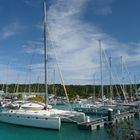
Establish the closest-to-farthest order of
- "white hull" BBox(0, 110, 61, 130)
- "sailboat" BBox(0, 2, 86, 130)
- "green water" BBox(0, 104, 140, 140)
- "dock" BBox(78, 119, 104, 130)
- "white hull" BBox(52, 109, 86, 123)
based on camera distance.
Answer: "green water" BBox(0, 104, 140, 140) → "white hull" BBox(0, 110, 61, 130) → "sailboat" BBox(0, 2, 86, 130) → "dock" BBox(78, 119, 104, 130) → "white hull" BBox(52, 109, 86, 123)

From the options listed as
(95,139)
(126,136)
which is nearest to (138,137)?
(126,136)

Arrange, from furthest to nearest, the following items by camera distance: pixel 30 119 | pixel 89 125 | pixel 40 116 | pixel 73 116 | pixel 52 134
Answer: pixel 73 116 < pixel 30 119 < pixel 40 116 < pixel 89 125 < pixel 52 134

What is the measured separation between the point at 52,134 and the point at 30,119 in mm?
4797

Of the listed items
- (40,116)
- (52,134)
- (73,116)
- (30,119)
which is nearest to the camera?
(52,134)

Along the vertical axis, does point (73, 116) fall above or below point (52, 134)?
above

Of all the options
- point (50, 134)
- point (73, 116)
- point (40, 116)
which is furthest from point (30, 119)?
point (73, 116)

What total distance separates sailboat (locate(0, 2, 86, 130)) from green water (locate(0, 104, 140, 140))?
2.40ft

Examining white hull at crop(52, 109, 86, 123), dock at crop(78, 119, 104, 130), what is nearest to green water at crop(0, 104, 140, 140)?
dock at crop(78, 119, 104, 130)

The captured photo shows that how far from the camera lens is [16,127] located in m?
36.9

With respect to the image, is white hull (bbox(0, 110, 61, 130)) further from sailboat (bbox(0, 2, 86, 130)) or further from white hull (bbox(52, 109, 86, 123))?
white hull (bbox(52, 109, 86, 123))

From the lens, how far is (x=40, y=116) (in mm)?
34500

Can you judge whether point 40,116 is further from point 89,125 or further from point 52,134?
point 89,125

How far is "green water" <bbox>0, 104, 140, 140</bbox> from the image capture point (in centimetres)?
3022

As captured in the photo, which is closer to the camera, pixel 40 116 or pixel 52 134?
pixel 52 134
